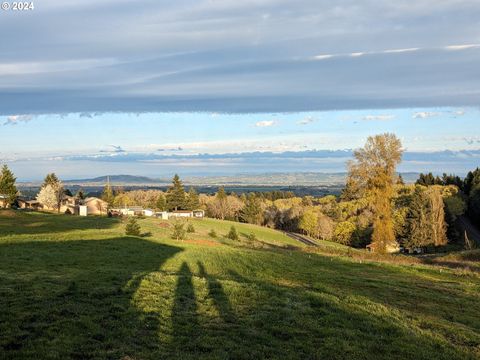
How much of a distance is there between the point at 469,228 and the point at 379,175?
62036 millimetres

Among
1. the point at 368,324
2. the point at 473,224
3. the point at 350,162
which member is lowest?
the point at 473,224

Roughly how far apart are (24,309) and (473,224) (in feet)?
327

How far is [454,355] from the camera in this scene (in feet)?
31.1

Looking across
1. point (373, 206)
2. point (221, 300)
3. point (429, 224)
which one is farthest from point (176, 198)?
point (221, 300)

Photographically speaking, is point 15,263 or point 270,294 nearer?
point 270,294

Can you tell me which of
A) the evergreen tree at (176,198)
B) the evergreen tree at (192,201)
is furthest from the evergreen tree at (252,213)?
the evergreen tree at (176,198)

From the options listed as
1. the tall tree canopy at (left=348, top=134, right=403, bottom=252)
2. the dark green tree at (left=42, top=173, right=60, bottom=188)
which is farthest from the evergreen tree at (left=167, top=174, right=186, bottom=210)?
the tall tree canopy at (left=348, top=134, right=403, bottom=252)

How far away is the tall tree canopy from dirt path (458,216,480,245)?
160 feet

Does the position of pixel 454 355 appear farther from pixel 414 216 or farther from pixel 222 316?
pixel 414 216

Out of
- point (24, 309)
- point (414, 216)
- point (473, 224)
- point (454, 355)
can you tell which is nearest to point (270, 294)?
point (454, 355)

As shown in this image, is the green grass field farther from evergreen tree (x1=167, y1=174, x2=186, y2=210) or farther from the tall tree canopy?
evergreen tree (x1=167, y1=174, x2=186, y2=210)

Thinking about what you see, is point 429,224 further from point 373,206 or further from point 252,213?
point 252,213

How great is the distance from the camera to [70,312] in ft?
34.9

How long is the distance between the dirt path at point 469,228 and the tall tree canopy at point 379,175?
48.7m
